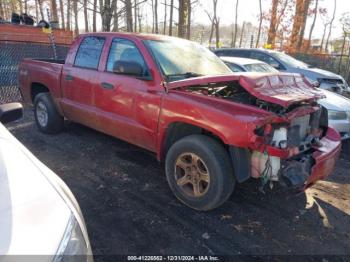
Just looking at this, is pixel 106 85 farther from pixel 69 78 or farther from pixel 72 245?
pixel 72 245

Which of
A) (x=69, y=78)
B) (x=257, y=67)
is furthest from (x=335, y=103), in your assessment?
(x=69, y=78)

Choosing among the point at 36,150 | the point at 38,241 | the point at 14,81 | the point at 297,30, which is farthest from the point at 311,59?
the point at 38,241

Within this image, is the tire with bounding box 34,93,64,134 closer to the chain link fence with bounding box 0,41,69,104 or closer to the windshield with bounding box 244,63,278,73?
the chain link fence with bounding box 0,41,69,104

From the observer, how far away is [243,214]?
11.3ft

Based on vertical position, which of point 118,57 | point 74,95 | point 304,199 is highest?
point 118,57

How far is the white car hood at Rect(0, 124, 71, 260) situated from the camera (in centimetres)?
136

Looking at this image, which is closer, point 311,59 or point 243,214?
point 243,214

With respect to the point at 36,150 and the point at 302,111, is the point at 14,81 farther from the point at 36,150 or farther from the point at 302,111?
Result: the point at 302,111

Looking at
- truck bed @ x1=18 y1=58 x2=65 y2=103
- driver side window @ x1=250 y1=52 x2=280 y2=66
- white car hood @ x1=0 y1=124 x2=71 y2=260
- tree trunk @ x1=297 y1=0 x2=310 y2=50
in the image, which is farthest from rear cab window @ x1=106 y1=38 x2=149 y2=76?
tree trunk @ x1=297 y1=0 x2=310 y2=50

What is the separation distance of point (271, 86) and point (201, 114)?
30.7 inches

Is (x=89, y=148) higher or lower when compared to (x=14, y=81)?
lower

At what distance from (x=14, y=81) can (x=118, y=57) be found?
5459 mm

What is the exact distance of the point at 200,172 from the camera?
11.1 feet

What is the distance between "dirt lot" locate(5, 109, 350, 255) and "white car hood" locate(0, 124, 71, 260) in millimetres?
1233
